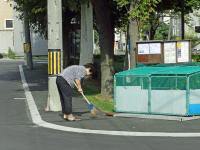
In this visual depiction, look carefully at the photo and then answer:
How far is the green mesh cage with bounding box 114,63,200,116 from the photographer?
11.5 meters

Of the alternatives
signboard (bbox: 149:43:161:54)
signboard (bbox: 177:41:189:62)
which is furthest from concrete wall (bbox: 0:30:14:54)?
signboard (bbox: 177:41:189:62)

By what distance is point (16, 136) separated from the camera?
9.30m

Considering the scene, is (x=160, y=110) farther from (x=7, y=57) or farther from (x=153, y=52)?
(x=7, y=57)

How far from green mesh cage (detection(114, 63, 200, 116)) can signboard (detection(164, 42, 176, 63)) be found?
117 centimetres

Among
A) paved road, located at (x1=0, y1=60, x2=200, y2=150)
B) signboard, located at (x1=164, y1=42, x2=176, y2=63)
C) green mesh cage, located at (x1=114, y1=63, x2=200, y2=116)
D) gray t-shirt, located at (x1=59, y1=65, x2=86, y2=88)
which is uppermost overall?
signboard, located at (x1=164, y1=42, x2=176, y2=63)

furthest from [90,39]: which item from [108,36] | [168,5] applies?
[108,36]

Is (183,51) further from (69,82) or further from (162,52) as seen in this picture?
(69,82)

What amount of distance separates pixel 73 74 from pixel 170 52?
3.79 m

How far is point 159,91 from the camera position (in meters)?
11.9

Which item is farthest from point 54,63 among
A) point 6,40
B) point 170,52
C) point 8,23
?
point 8,23

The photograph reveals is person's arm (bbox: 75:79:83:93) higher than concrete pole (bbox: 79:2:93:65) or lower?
lower

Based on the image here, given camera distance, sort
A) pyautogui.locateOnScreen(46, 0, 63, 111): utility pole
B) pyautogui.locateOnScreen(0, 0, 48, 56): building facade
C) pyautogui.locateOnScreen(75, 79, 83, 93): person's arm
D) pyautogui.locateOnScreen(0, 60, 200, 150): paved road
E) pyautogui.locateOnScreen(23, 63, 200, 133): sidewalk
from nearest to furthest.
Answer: pyautogui.locateOnScreen(0, 60, 200, 150): paved road < pyautogui.locateOnScreen(23, 63, 200, 133): sidewalk < pyautogui.locateOnScreen(75, 79, 83, 93): person's arm < pyautogui.locateOnScreen(46, 0, 63, 111): utility pole < pyautogui.locateOnScreen(0, 0, 48, 56): building facade

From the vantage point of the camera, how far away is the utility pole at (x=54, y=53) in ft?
42.7

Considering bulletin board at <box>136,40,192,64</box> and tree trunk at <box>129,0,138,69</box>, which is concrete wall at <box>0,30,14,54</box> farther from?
bulletin board at <box>136,40,192,64</box>
